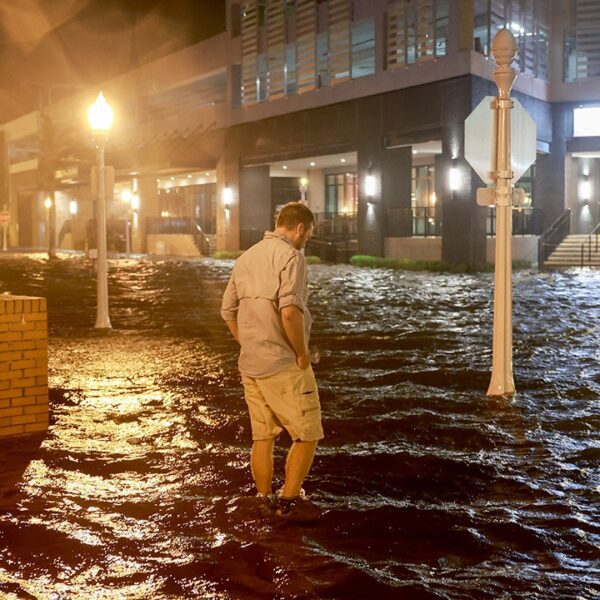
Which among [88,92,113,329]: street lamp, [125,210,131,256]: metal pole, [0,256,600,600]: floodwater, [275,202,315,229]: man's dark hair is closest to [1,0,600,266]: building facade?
[125,210,131,256]: metal pole

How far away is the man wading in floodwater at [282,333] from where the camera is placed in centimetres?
495

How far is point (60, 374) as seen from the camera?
10.1 metres

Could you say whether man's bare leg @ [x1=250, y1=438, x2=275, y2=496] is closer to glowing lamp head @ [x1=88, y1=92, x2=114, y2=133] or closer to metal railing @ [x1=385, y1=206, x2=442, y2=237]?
glowing lamp head @ [x1=88, y1=92, x2=114, y2=133]

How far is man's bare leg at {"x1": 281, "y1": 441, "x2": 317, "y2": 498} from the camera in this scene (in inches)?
204

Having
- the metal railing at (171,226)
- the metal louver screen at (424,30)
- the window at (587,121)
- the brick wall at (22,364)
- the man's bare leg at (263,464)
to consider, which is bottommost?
the man's bare leg at (263,464)

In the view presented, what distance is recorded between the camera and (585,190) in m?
40.5

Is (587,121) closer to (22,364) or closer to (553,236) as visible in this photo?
(553,236)

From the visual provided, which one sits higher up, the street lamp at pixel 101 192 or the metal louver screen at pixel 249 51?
the metal louver screen at pixel 249 51

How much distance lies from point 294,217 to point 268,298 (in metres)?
0.49

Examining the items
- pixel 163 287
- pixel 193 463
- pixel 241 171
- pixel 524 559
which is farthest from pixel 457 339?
pixel 241 171

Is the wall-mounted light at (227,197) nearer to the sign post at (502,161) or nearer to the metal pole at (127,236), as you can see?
the metal pole at (127,236)

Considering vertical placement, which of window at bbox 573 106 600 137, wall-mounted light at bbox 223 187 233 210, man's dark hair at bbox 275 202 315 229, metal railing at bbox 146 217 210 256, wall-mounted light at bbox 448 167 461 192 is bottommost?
man's dark hair at bbox 275 202 315 229

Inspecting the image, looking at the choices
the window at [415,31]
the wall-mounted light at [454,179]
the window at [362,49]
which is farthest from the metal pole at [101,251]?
the window at [362,49]

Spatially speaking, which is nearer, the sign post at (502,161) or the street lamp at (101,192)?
the sign post at (502,161)
